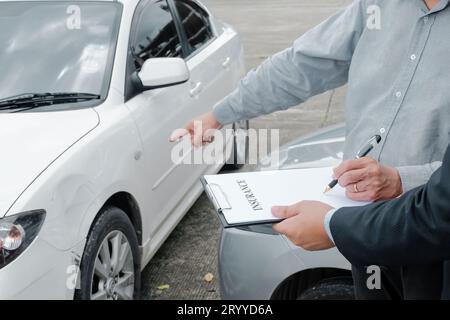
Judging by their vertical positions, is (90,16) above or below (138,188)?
above

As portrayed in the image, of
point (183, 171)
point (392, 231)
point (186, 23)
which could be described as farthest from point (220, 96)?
point (392, 231)

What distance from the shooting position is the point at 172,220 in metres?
3.62

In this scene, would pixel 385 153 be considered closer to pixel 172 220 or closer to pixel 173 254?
pixel 172 220

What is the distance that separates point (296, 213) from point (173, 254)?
242cm

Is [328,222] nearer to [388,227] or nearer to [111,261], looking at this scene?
[388,227]

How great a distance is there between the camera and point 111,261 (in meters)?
2.88

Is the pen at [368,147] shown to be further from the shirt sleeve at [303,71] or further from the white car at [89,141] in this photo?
the white car at [89,141]

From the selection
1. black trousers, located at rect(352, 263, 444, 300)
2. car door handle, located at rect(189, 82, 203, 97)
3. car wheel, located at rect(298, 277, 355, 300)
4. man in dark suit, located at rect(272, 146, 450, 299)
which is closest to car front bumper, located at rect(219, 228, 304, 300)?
car wheel, located at rect(298, 277, 355, 300)

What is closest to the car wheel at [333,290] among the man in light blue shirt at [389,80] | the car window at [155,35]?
the man in light blue shirt at [389,80]

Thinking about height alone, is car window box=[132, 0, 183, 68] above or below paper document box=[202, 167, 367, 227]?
below

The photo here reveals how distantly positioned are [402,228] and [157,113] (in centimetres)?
224

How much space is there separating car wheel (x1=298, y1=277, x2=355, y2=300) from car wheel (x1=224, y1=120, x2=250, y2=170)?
256cm

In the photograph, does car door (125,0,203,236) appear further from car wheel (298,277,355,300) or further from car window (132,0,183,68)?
car wheel (298,277,355,300)

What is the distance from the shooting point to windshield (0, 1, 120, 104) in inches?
122
